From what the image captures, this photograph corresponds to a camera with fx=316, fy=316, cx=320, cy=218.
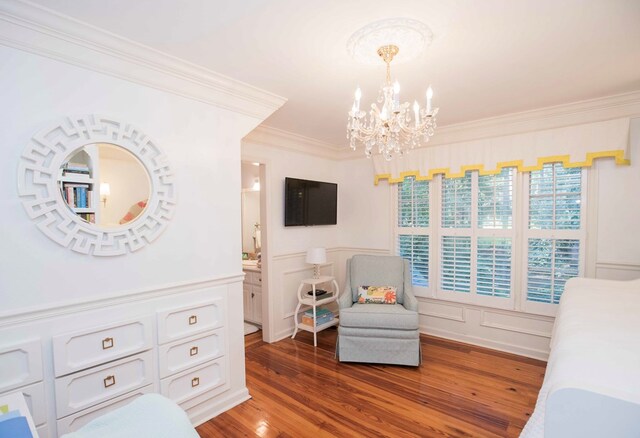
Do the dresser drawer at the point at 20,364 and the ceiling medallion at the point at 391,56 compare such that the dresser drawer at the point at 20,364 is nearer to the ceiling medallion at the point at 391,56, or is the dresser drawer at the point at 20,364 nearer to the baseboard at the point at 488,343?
the ceiling medallion at the point at 391,56

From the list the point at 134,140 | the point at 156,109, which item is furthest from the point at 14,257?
the point at 156,109

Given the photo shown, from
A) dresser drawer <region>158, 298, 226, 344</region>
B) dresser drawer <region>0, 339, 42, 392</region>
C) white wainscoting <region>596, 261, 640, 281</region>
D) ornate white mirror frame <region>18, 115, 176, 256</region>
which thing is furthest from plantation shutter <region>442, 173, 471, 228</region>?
dresser drawer <region>0, 339, 42, 392</region>

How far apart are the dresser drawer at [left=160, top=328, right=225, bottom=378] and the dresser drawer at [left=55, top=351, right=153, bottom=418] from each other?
0.31 ft

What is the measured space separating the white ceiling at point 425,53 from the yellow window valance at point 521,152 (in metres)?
0.34

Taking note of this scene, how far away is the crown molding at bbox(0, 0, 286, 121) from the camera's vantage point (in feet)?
4.91

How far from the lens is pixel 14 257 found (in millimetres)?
1521

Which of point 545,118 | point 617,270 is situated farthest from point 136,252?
point 617,270

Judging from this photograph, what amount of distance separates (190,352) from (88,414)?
0.60 metres

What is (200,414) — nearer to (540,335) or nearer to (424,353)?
(424,353)

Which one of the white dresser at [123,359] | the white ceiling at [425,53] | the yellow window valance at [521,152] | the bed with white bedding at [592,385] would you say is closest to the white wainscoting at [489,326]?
the yellow window valance at [521,152]

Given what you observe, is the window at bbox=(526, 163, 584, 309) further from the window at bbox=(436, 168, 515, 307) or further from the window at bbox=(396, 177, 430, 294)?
the window at bbox=(396, 177, 430, 294)

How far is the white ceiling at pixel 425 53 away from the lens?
59.2 inches

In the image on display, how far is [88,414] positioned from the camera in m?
1.74

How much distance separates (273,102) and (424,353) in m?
2.86
